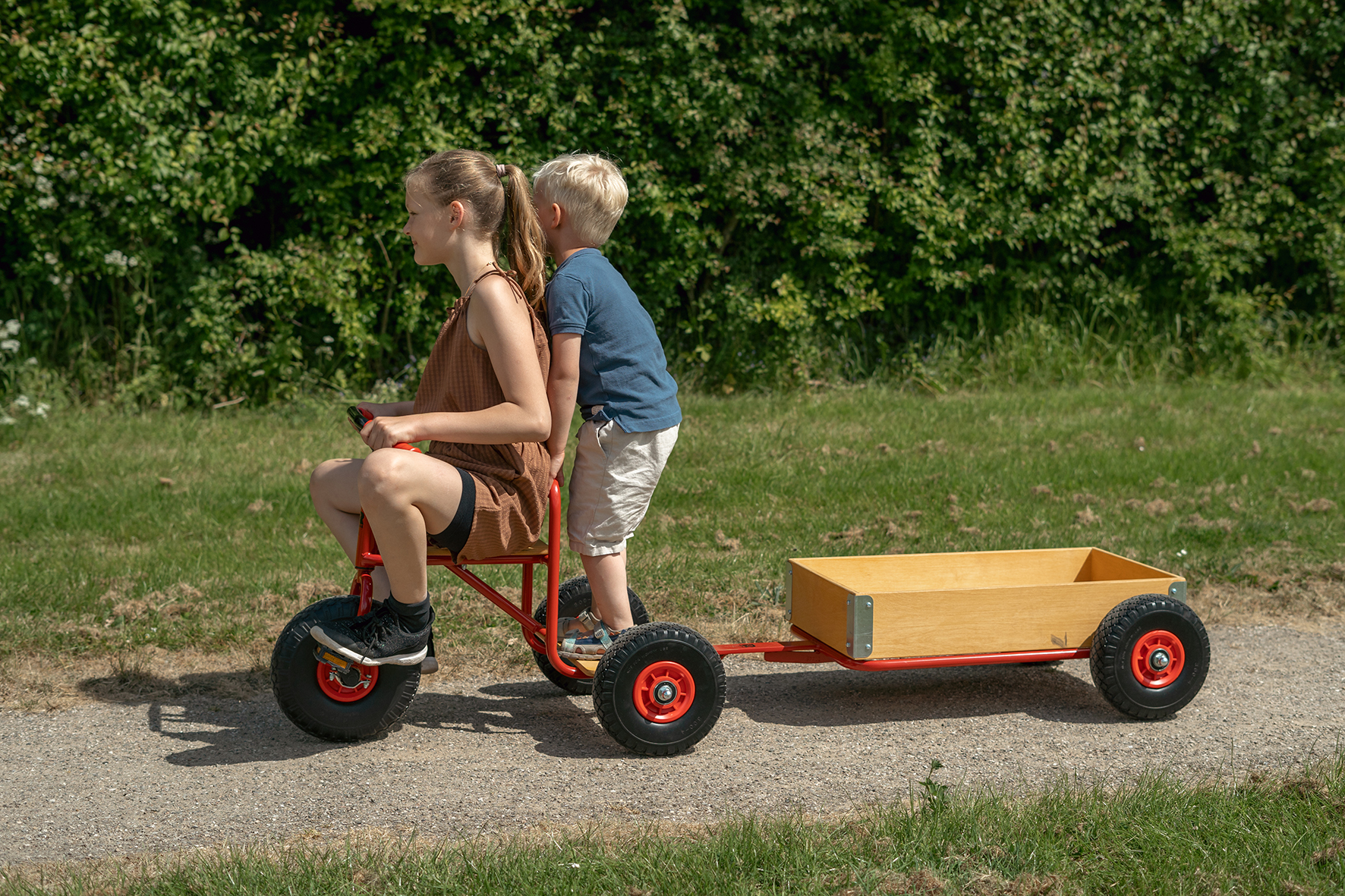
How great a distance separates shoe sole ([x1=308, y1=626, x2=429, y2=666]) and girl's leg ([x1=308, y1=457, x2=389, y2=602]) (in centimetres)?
19

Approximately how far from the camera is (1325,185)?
412 inches

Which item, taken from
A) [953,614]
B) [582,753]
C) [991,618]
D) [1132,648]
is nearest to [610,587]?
[582,753]

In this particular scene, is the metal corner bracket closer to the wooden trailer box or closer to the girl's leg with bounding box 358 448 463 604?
the wooden trailer box

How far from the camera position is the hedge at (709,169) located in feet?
27.2

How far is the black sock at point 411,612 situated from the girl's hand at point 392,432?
43cm

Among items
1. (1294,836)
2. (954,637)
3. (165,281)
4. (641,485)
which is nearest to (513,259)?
(641,485)

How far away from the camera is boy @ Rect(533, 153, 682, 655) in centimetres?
360

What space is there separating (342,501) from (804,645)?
1.46 meters

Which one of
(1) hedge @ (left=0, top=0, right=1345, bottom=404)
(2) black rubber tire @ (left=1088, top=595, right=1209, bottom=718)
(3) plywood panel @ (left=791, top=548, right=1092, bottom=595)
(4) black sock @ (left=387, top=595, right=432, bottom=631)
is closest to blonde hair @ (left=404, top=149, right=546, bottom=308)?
(4) black sock @ (left=387, top=595, right=432, bottom=631)

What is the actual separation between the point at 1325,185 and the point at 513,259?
29.9 ft

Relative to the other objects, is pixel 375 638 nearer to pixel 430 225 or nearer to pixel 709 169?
pixel 430 225

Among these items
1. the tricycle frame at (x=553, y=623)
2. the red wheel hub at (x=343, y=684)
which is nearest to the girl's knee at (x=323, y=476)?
the tricycle frame at (x=553, y=623)

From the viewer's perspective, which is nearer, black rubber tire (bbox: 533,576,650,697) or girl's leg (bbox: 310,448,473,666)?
girl's leg (bbox: 310,448,473,666)

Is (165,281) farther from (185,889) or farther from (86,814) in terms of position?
(185,889)
